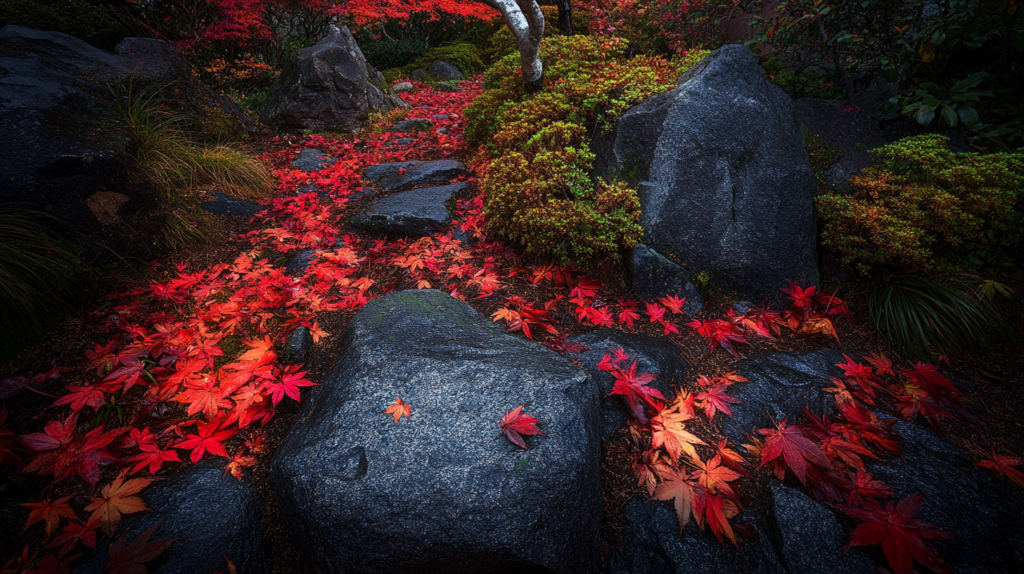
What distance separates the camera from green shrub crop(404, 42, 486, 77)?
12258 millimetres

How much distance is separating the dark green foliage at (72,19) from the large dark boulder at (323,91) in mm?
3600

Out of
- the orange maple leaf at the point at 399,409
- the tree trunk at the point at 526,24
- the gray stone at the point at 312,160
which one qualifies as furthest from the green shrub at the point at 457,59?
the orange maple leaf at the point at 399,409

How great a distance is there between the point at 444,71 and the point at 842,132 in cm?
1111

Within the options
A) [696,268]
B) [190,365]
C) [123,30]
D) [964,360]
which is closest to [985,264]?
[964,360]

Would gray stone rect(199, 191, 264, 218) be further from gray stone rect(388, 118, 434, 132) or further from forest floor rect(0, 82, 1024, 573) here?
gray stone rect(388, 118, 434, 132)

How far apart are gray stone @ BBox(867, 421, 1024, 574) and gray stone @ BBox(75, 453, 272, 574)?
10.3 feet

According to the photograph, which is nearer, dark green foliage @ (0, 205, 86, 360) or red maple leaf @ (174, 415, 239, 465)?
red maple leaf @ (174, 415, 239, 465)

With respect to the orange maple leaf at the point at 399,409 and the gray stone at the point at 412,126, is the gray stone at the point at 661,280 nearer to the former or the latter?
the orange maple leaf at the point at 399,409

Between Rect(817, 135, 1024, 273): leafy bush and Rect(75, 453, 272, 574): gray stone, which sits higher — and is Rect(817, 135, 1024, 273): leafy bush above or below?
above

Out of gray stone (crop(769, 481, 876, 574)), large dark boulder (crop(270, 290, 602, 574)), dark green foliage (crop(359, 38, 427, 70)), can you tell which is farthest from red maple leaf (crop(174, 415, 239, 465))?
dark green foliage (crop(359, 38, 427, 70))

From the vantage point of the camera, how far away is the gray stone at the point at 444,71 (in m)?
11.6

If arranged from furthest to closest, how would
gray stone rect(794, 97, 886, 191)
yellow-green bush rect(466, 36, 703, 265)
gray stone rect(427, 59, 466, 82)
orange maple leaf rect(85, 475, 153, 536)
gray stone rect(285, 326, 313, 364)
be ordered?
gray stone rect(427, 59, 466, 82)
gray stone rect(794, 97, 886, 191)
yellow-green bush rect(466, 36, 703, 265)
gray stone rect(285, 326, 313, 364)
orange maple leaf rect(85, 475, 153, 536)

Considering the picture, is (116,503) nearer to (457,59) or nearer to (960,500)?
(960,500)

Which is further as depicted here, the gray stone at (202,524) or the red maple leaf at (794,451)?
the red maple leaf at (794,451)
